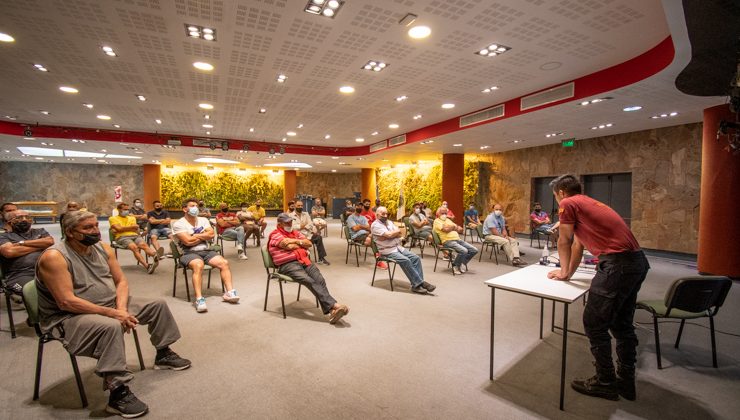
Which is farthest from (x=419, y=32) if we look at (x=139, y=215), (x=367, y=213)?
(x=139, y=215)

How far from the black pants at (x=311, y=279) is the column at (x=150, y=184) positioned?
16179 millimetres

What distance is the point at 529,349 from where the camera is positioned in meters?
3.27

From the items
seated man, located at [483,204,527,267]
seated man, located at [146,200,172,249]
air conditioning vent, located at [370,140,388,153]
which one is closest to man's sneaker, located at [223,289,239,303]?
seated man, located at [146,200,172,249]

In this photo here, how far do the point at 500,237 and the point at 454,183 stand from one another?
17.5ft

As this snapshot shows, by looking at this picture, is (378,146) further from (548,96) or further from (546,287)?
(546,287)

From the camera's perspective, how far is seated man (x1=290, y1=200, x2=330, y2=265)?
748 cm

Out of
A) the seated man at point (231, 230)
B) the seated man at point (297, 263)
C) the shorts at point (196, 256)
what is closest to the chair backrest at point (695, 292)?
the seated man at point (297, 263)

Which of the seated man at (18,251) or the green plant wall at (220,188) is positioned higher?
the green plant wall at (220,188)

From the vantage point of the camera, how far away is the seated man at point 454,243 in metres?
6.35

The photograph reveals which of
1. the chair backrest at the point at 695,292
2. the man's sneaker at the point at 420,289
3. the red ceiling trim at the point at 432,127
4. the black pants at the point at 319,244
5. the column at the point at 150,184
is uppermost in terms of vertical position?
the red ceiling trim at the point at 432,127

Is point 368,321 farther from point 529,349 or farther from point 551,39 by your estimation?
point 551,39

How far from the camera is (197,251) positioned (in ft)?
16.0

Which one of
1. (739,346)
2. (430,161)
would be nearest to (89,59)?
(739,346)

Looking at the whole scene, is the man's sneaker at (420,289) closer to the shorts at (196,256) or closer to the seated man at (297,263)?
the seated man at (297,263)
